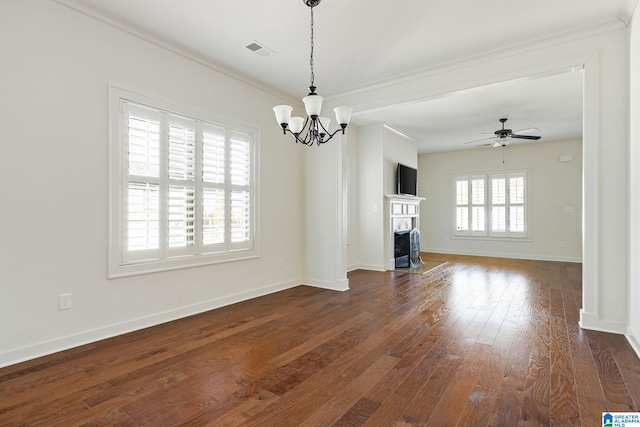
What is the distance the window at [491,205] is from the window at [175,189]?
260 inches

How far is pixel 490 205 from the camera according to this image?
28.7ft

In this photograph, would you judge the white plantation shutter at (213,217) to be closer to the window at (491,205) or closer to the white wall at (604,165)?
the white wall at (604,165)

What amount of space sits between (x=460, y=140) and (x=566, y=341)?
230 inches

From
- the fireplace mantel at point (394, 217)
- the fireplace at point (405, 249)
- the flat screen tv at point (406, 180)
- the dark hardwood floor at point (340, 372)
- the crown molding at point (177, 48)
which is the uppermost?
the crown molding at point (177, 48)

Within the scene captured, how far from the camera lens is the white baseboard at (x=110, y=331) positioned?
8.32 ft

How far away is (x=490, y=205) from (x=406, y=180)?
296 centimetres

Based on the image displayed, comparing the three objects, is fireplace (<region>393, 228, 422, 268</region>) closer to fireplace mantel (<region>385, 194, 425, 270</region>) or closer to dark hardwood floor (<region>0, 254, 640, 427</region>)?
fireplace mantel (<region>385, 194, 425, 270</region>)

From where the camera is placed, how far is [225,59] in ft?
12.7

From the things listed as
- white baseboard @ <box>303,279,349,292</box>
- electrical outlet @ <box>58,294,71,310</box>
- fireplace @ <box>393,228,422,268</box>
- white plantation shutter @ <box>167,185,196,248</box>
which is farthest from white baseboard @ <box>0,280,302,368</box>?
fireplace @ <box>393,228,422,268</box>

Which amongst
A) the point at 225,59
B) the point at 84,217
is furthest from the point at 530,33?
the point at 84,217

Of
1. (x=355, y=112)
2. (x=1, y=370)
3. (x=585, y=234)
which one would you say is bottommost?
(x=1, y=370)

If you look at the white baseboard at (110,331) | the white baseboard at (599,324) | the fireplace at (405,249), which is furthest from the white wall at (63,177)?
the fireplace at (405,249)

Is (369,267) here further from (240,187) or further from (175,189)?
(175,189)

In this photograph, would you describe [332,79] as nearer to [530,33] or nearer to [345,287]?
[530,33]
